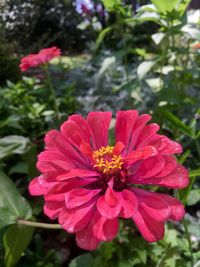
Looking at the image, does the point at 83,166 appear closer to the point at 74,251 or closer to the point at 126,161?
the point at 126,161

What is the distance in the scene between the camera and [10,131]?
178 centimetres

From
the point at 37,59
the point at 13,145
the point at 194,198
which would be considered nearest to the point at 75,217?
the point at 13,145

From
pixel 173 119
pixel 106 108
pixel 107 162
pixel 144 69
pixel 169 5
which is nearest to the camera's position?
pixel 107 162

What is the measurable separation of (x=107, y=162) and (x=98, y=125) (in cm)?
9

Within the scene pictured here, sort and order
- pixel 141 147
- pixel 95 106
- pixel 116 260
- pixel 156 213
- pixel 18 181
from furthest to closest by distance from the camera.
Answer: pixel 95 106, pixel 18 181, pixel 116 260, pixel 141 147, pixel 156 213

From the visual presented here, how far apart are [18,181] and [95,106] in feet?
3.14

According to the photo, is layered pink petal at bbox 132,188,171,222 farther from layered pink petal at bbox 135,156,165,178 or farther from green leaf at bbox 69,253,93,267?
green leaf at bbox 69,253,93,267

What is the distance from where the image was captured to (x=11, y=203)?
849 millimetres

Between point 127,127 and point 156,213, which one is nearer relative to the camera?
point 156,213

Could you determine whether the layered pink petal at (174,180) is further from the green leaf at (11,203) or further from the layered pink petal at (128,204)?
the green leaf at (11,203)

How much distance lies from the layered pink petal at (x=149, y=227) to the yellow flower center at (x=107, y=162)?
107 mm

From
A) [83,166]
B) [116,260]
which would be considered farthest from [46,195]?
[116,260]

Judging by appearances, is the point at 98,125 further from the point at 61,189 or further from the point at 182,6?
the point at 182,6

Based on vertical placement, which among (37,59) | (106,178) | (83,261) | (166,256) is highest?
(106,178)
